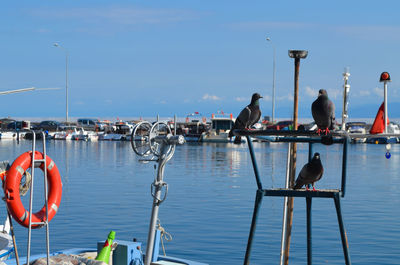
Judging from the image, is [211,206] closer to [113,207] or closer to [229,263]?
[113,207]

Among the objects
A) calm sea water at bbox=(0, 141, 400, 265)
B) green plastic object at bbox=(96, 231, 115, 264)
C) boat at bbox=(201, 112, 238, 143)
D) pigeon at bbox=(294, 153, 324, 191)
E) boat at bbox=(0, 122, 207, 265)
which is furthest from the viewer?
boat at bbox=(201, 112, 238, 143)

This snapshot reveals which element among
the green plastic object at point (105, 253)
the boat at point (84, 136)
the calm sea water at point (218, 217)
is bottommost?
the boat at point (84, 136)

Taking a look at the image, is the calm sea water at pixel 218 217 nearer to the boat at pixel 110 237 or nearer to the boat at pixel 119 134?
the boat at pixel 110 237

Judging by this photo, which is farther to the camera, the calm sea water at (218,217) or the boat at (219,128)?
the boat at (219,128)

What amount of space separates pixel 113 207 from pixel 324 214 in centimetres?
745

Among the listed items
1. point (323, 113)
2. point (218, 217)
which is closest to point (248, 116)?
point (323, 113)

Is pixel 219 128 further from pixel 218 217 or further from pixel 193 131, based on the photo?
pixel 218 217

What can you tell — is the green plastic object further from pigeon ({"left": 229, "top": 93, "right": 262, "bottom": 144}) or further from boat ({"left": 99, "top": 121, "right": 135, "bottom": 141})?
boat ({"left": 99, "top": 121, "right": 135, "bottom": 141})

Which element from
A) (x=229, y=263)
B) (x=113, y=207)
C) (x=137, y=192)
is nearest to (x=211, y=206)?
(x=113, y=207)

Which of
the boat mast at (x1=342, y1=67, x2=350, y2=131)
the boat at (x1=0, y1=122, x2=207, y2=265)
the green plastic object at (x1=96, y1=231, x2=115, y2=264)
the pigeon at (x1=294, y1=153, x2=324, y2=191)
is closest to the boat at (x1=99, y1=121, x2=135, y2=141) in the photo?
the boat at (x1=0, y1=122, x2=207, y2=265)

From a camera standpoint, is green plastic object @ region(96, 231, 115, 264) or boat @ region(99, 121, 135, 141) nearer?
green plastic object @ region(96, 231, 115, 264)

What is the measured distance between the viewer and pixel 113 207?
977 inches

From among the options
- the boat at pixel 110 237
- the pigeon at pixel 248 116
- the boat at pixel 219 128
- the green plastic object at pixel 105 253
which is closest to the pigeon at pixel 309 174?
the pigeon at pixel 248 116

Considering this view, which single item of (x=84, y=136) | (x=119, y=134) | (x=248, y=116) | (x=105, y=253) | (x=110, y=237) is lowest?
(x=84, y=136)
